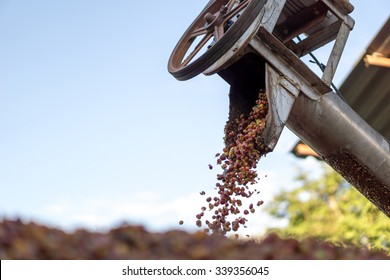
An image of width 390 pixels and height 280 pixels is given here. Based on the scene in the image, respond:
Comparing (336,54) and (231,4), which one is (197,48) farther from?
(336,54)

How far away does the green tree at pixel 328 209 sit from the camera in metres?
11.1

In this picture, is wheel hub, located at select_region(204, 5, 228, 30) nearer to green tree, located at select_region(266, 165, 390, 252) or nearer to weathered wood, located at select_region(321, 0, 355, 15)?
weathered wood, located at select_region(321, 0, 355, 15)

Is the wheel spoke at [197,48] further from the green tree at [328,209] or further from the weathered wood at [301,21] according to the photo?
the green tree at [328,209]

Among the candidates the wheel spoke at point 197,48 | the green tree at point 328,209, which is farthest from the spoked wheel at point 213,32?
the green tree at point 328,209

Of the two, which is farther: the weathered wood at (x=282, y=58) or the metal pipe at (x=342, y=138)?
the metal pipe at (x=342, y=138)

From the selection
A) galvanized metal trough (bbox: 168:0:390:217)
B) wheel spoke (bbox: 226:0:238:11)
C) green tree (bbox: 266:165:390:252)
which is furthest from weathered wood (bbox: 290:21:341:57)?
green tree (bbox: 266:165:390:252)

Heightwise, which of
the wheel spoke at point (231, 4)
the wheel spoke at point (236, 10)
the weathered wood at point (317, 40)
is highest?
the wheel spoke at point (231, 4)

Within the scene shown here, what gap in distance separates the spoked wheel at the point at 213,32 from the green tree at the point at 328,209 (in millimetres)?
6334

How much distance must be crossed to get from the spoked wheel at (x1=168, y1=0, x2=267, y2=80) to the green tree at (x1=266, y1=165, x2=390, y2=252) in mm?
6334

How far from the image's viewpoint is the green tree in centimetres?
1105

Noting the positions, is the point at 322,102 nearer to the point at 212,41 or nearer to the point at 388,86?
the point at 212,41

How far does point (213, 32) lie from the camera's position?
4523 mm

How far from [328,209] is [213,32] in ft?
29.4
